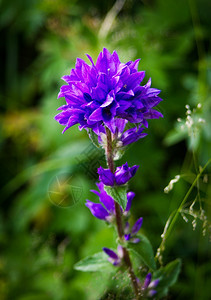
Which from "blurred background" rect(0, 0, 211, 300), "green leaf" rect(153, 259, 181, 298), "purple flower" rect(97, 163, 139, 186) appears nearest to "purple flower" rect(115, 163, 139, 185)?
"purple flower" rect(97, 163, 139, 186)

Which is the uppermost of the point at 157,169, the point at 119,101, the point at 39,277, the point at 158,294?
the point at 119,101

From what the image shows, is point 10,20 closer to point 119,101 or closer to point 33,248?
point 33,248

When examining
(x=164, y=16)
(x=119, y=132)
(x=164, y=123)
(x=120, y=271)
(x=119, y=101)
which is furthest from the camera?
(x=164, y=16)

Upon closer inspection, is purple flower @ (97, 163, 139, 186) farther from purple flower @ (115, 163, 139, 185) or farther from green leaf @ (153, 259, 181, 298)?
green leaf @ (153, 259, 181, 298)

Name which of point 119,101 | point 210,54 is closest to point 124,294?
point 119,101

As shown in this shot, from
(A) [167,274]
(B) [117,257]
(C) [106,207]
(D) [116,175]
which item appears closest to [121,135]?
(D) [116,175]

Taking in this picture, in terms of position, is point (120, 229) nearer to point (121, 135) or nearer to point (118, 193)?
point (118, 193)

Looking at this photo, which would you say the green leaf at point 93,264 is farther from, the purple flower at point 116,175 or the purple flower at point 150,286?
the purple flower at point 116,175
